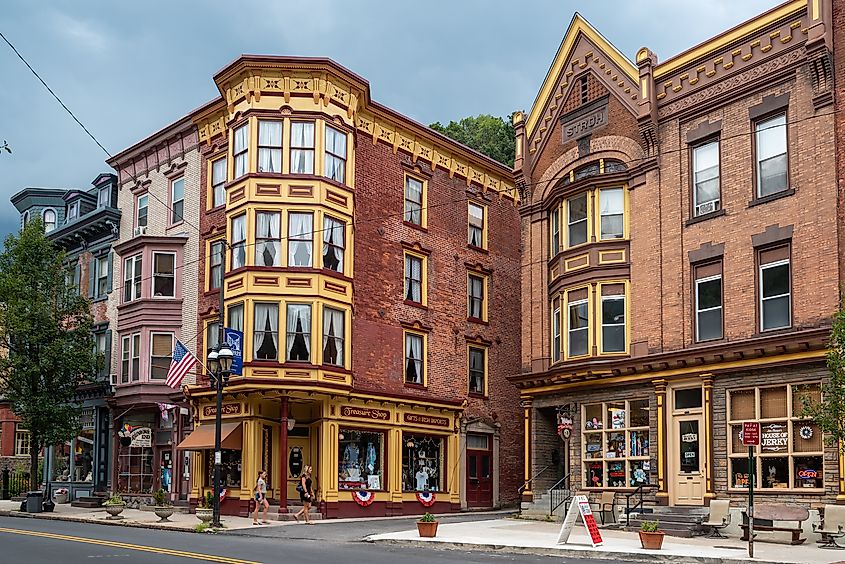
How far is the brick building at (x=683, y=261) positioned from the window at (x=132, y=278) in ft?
52.3

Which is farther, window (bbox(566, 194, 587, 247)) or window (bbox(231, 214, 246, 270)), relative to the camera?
window (bbox(231, 214, 246, 270))

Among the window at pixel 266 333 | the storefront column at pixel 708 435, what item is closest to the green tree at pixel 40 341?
the window at pixel 266 333

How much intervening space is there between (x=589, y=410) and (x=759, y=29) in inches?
479

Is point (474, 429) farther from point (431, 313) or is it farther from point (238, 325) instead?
point (238, 325)

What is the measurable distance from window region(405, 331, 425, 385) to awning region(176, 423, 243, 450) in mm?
6736

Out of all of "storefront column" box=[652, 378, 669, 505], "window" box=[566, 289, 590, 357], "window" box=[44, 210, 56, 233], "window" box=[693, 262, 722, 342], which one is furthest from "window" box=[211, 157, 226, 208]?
"window" box=[693, 262, 722, 342]

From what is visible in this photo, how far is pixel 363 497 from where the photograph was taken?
34906mm

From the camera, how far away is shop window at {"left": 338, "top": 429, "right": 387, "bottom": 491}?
114 ft

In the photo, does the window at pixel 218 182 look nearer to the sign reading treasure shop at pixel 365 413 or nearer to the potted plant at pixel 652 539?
the sign reading treasure shop at pixel 365 413

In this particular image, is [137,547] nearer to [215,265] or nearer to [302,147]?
[302,147]

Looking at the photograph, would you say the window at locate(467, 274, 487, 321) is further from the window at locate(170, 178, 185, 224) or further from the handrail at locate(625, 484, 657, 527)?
the handrail at locate(625, 484, 657, 527)

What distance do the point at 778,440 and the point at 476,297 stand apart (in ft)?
58.3

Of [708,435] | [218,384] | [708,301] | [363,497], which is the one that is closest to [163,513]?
[218,384]

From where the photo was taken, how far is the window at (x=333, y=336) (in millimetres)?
33875
